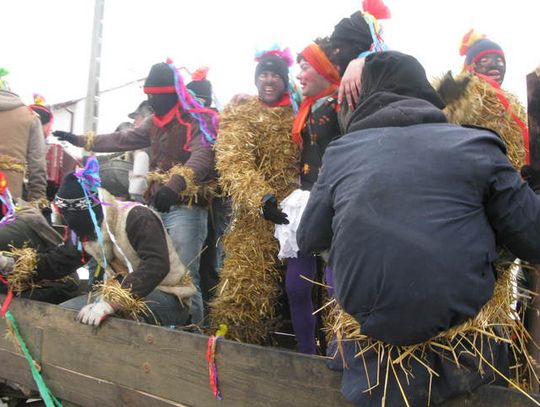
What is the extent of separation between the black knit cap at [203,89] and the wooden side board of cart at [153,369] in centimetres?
231

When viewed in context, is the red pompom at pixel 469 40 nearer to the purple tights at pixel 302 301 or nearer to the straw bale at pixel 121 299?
the purple tights at pixel 302 301

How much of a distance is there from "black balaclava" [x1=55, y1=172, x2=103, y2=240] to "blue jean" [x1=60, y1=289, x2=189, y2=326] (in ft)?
1.43

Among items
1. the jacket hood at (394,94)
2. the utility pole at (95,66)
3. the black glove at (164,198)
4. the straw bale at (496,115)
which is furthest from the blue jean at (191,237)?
the utility pole at (95,66)

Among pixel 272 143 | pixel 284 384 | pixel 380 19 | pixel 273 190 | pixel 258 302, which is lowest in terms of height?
pixel 258 302

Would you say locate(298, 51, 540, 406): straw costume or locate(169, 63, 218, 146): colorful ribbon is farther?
locate(169, 63, 218, 146): colorful ribbon

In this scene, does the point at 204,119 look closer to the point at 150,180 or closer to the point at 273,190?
the point at 150,180

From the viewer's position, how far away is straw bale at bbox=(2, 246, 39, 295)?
3.42 m

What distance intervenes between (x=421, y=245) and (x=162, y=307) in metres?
2.02

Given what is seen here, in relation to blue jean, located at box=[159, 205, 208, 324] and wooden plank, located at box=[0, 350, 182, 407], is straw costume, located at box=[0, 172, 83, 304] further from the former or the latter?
blue jean, located at box=[159, 205, 208, 324]

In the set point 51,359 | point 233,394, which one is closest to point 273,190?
point 233,394

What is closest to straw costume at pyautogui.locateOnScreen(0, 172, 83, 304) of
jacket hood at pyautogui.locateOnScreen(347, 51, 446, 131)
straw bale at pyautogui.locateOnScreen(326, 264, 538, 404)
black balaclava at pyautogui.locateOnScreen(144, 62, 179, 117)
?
black balaclava at pyautogui.locateOnScreen(144, 62, 179, 117)

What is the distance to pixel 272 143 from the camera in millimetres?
3348

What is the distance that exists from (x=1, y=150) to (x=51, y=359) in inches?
91.2

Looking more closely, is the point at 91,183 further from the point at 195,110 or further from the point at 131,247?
the point at 195,110
